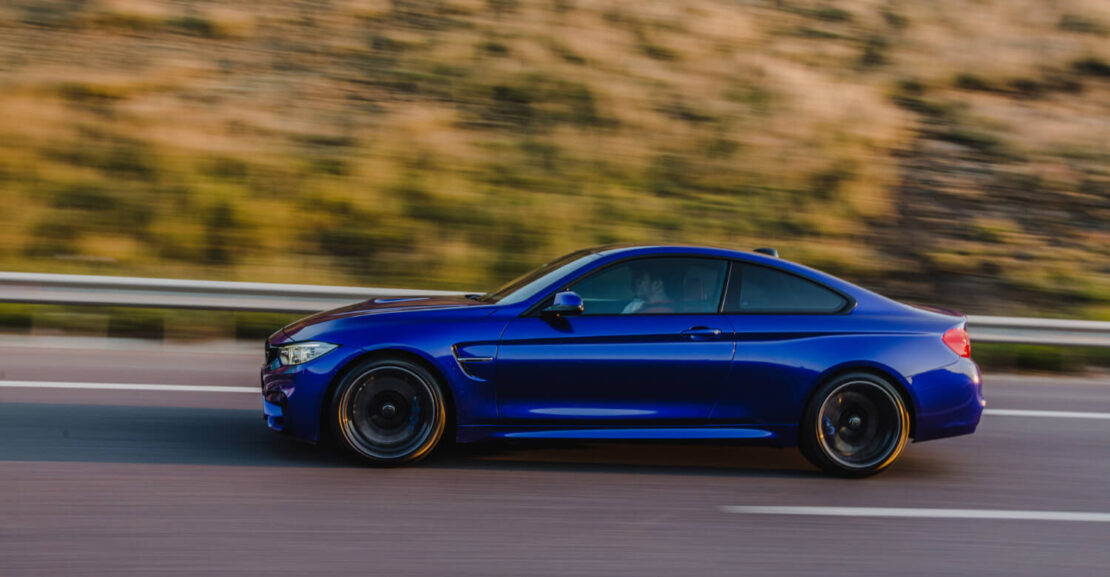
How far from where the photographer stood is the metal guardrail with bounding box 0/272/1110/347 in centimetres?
923

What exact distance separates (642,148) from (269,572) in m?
11.4

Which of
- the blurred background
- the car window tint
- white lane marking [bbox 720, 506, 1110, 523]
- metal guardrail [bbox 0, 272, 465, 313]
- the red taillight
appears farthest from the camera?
the blurred background

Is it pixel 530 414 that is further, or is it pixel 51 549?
pixel 530 414

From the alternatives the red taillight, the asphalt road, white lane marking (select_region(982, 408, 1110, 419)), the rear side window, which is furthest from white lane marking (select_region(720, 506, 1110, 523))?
white lane marking (select_region(982, 408, 1110, 419))

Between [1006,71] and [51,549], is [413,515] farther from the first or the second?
[1006,71]

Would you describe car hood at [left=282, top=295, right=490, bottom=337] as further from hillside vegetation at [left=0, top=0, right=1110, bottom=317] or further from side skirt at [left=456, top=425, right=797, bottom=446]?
hillside vegetation at [left=0, top=0, right=1110, bottom=317]

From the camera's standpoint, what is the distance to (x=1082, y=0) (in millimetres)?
20953

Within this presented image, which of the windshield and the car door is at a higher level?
the windshield

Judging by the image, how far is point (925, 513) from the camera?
17.9 feet

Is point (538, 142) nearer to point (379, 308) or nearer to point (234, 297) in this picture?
point (234, 297)

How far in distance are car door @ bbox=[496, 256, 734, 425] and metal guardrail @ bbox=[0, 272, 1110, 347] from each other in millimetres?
3406

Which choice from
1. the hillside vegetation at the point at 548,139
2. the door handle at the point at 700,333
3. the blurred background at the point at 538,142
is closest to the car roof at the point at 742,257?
the door handle at the point at 700,333

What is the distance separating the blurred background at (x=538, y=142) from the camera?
12242mm

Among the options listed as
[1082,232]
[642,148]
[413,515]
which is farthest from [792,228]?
[413,515]
